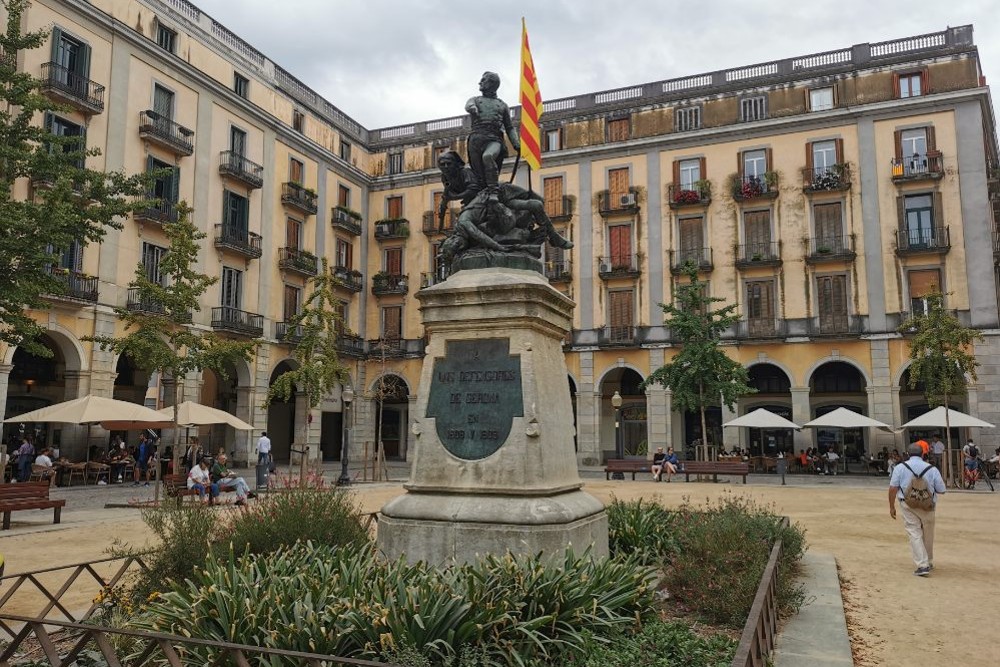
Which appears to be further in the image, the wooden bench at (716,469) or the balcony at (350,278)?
the balcony at (350,278)

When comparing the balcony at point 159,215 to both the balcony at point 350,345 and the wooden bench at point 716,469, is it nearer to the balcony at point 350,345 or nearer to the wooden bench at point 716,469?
the balcony at point 350,345

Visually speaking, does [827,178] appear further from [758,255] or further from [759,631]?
[759,631]

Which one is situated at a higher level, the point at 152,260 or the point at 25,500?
the point at 152,260

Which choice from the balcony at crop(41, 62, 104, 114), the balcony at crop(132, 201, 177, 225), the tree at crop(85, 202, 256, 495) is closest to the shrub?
the tree at crop(85, 202, 256, 495)

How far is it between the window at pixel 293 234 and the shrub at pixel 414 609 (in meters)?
31.2

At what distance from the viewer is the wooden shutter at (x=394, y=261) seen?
40.2m

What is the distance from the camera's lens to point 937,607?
7.05 metres

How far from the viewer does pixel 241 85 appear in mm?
32469

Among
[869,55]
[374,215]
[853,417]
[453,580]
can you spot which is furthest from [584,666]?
[374,215]

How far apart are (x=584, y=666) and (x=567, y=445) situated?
2.96m

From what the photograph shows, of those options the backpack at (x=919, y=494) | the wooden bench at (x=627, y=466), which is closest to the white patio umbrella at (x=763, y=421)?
the wooden bench at (x=627, y=466)

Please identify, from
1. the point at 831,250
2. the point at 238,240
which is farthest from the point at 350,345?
the point at 831,250

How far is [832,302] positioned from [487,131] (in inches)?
1104

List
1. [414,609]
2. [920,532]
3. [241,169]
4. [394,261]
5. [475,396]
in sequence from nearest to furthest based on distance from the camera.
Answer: [414,609], [475,396], [920,532], [241,169], [394,261]
